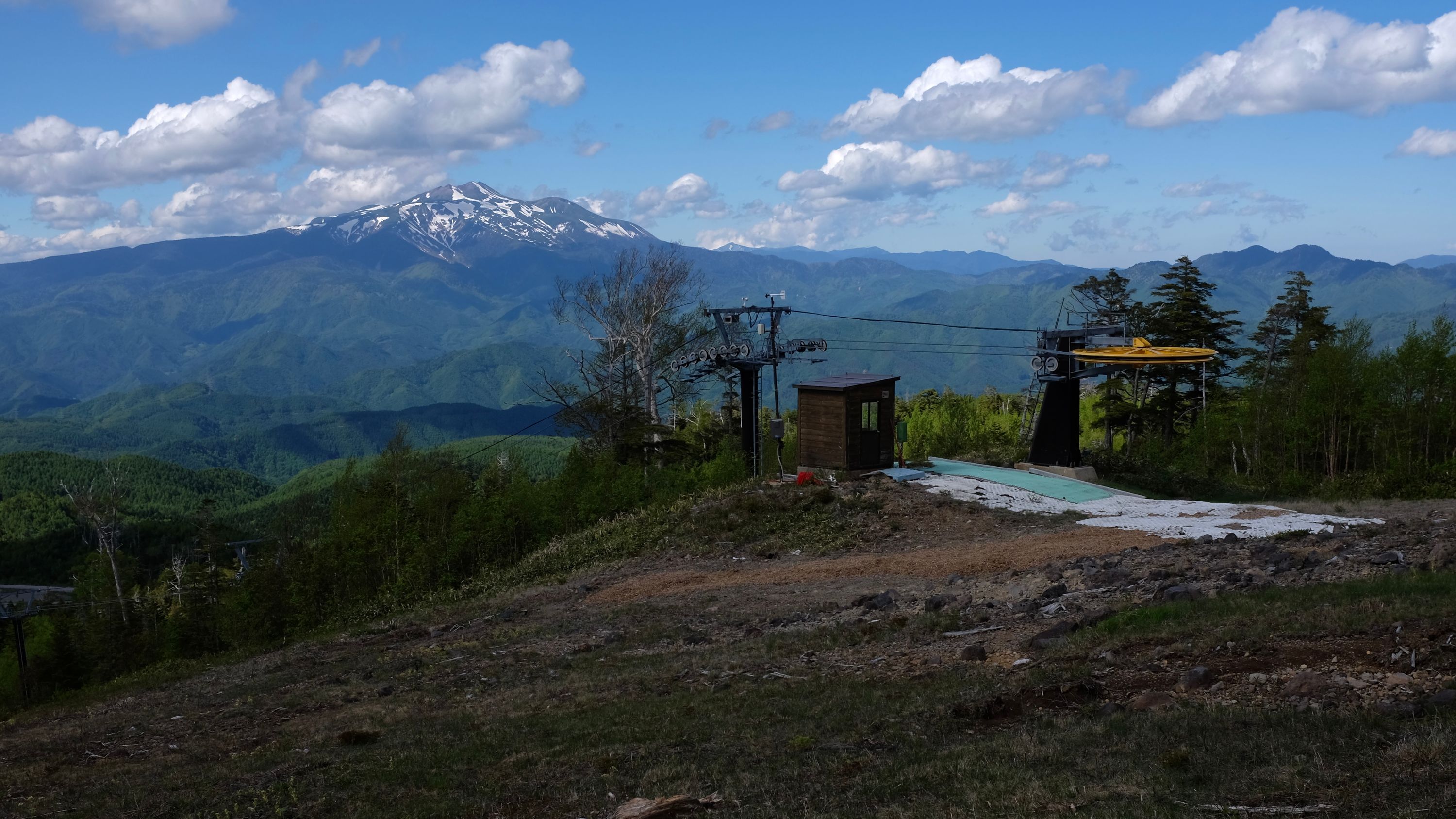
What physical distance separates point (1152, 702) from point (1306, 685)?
1.31m

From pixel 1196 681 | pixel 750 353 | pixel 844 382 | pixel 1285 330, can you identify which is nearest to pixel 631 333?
pixel 750 353

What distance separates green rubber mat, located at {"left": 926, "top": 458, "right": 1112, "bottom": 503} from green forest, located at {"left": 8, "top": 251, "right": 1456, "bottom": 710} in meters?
3.85

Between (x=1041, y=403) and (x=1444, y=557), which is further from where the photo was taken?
(x=1041, y=403)

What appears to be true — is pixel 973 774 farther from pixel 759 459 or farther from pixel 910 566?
pixel 759 459

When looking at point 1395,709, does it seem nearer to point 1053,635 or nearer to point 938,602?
point 1053,635

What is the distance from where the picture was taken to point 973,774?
316 inches

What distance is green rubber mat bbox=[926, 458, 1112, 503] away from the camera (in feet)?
100

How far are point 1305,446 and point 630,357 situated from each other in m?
32.3

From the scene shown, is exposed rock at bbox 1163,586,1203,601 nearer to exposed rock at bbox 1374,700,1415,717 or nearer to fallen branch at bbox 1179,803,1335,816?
exposed rock at bbox 1374,700,1415,717

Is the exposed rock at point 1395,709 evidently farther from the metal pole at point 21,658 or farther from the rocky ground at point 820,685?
the metal pole at point 21,658

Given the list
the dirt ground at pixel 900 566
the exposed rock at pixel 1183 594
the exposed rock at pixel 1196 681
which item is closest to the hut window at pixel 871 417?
the dirt ground at pixel 900 566

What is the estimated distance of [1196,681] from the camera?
9773mm

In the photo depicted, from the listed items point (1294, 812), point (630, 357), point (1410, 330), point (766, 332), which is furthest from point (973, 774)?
point (630, 357)

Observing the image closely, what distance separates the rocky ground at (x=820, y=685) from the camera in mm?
8844
